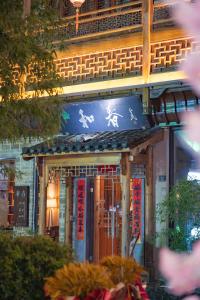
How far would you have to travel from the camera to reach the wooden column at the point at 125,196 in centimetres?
1080

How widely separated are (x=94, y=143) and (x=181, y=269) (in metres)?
10.7

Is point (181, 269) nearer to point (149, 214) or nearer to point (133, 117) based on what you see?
point (133, 117)

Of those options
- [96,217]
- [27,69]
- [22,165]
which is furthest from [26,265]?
[22,165]

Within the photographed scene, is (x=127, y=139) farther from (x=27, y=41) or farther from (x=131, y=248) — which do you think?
(x=27, y=41)

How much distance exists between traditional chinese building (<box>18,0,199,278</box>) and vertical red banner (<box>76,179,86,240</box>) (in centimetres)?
2

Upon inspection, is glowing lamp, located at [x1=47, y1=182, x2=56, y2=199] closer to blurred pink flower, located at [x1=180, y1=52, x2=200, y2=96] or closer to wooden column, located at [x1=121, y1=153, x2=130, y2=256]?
wooden column, located at [x1=121, y1=153, x2=130, y2=256]

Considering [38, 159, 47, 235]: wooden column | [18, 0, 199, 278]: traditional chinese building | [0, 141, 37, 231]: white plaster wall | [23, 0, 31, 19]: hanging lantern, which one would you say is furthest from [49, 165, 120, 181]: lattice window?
[23, 0, 31, 19]: hanging lantern

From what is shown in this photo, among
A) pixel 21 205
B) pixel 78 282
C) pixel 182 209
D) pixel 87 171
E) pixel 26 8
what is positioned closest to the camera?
pixel 78 282

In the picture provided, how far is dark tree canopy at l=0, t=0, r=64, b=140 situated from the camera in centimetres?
673

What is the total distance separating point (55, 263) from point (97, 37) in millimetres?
7884

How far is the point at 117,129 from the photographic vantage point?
1235 centimetres

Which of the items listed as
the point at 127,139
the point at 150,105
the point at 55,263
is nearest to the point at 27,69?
the point at 55,263

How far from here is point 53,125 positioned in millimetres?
7461

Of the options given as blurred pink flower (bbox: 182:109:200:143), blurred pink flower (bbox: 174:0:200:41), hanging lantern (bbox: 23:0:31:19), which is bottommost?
blurred pink flower (bbox: 182:109:200:143)
